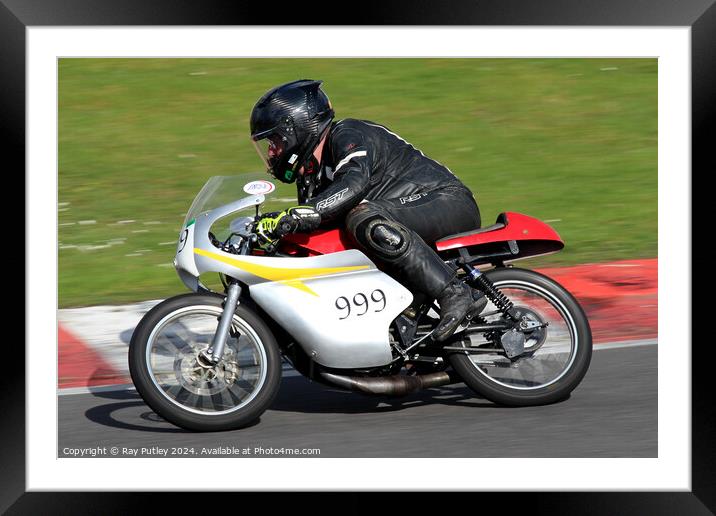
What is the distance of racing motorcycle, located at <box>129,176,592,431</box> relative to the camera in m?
6.74

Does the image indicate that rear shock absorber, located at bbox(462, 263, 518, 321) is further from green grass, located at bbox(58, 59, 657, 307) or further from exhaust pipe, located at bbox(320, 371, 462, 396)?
green grass, located at bbox(58, 59, 657, 307)

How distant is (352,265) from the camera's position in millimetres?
6934

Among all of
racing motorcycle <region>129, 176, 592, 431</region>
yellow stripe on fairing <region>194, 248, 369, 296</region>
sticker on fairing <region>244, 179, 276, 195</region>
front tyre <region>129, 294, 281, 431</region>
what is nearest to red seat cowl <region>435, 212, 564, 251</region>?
racing motorcycle <region>129, 176, 592, 431</region>

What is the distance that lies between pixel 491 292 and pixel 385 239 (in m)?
0.76

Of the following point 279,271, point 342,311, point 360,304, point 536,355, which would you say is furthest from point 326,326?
point 536,355

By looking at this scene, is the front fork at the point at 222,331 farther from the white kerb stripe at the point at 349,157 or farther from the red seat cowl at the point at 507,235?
the red seat cowl at the point at 507,235

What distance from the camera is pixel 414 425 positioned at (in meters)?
6.95

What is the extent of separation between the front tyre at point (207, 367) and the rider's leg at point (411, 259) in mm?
778

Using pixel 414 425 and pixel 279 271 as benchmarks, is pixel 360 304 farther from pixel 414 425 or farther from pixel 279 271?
pixel 414 425

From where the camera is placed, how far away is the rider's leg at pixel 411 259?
6.84 metres

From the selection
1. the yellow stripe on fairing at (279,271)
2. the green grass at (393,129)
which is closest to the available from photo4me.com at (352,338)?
the yellow stripe on fairing at (279,271)
